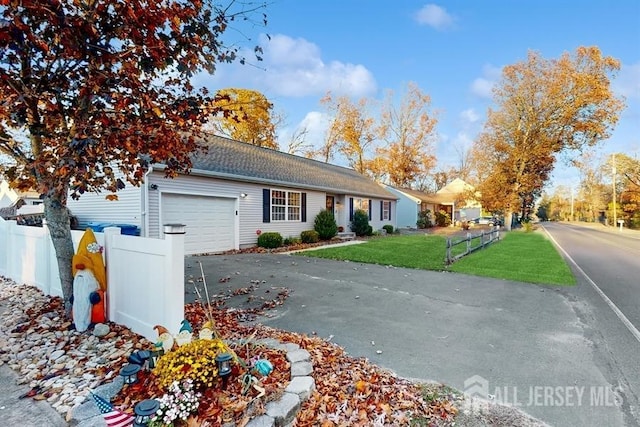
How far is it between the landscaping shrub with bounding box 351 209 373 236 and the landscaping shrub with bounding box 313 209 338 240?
349 cm

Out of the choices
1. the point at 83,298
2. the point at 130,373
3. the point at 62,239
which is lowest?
the point at 130,373

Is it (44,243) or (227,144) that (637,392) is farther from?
(227,144)

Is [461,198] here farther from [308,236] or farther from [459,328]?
[459,328]

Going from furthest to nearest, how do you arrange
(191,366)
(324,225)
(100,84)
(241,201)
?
(324,225), (241,201), (100,84), (191,366)

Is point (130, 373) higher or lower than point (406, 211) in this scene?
lower

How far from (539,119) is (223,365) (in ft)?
114

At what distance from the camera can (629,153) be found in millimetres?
39969

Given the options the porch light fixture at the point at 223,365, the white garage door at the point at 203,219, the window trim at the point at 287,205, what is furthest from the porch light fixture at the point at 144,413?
the window trim at the point at 287,205

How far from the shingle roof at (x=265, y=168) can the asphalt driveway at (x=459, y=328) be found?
4843 millimetres

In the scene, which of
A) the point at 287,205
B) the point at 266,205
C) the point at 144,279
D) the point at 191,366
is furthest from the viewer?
the point at 287,205

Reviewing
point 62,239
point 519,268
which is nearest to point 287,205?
point 519,268

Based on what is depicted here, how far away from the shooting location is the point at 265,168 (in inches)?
607

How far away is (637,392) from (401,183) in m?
38.5

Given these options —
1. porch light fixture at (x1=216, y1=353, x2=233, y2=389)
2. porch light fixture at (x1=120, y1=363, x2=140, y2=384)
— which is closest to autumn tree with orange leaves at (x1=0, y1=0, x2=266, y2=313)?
porch light fixture at (x1=120, y1=363, x2=140, y2=384)
